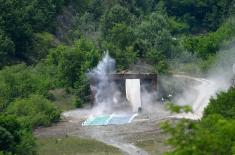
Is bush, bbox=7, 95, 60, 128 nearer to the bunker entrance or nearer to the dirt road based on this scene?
the dirt road

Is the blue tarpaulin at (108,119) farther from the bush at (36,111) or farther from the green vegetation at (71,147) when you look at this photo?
the green vegetation at (71,147)

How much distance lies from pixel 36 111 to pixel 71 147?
6.54m

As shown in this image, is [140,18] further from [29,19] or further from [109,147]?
[109,147]

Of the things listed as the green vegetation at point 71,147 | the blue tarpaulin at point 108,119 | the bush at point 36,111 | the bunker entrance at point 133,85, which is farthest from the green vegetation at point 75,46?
the bunker entrance at point 133,85

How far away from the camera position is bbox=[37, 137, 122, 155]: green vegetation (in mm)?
42656

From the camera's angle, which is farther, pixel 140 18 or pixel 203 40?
pixel 140 18

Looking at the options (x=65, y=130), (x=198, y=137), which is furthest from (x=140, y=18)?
(x=198, y=137)

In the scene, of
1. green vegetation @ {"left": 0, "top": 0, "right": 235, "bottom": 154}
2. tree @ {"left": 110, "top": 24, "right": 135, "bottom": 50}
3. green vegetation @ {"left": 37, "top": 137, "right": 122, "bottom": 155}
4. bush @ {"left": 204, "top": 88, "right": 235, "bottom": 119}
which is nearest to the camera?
bush @ {"left": 204, "top": 88, "right": 235, "bottom": 119}

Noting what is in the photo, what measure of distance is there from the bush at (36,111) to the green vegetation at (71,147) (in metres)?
3.04

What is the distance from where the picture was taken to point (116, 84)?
178 feet

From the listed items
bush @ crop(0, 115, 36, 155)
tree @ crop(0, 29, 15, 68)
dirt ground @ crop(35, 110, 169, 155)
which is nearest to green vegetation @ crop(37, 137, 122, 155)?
dirt ground @ crop(35, 110, 169, 155)

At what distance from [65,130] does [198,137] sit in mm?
30112

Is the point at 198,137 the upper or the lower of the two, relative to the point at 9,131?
upper

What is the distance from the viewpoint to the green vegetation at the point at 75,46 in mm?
51062
